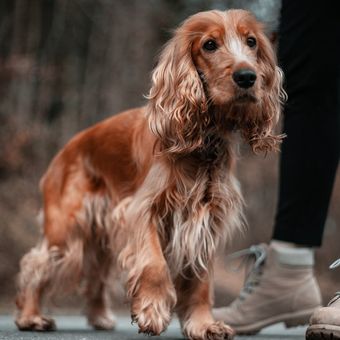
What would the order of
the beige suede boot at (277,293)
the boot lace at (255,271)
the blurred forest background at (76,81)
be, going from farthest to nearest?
the blurred forest background at (76,81) → the boot lace at (255,271) → the beige suede boot at (277,293)

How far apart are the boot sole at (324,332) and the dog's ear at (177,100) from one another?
79 centimetres

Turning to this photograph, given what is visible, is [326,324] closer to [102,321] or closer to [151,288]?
[151,288]

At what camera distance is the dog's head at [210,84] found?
11.2 feet

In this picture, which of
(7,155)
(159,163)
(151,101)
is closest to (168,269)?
(159,163)

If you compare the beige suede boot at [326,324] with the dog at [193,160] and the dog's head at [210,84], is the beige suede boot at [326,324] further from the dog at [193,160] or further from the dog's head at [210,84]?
the dog's head at [210,84]

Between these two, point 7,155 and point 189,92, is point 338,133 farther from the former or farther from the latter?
point 7,155

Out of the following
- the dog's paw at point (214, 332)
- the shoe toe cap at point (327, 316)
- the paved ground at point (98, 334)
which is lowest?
the paved ground at point (98, 334)

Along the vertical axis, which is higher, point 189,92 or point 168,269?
point 189,92

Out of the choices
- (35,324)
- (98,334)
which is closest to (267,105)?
(98,334)

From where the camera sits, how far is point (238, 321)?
391 centimetres

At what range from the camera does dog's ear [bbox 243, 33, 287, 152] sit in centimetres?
353

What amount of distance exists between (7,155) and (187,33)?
7.14 meters

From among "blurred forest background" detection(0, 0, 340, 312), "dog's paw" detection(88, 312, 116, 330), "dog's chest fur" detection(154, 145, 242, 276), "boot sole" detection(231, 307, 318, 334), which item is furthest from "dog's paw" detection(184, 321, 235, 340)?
"blurred forest background" detection(0, 0, 340, 312)

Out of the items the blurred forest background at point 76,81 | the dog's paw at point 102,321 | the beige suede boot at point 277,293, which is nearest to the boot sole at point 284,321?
the beige suede boot at point 277,293
